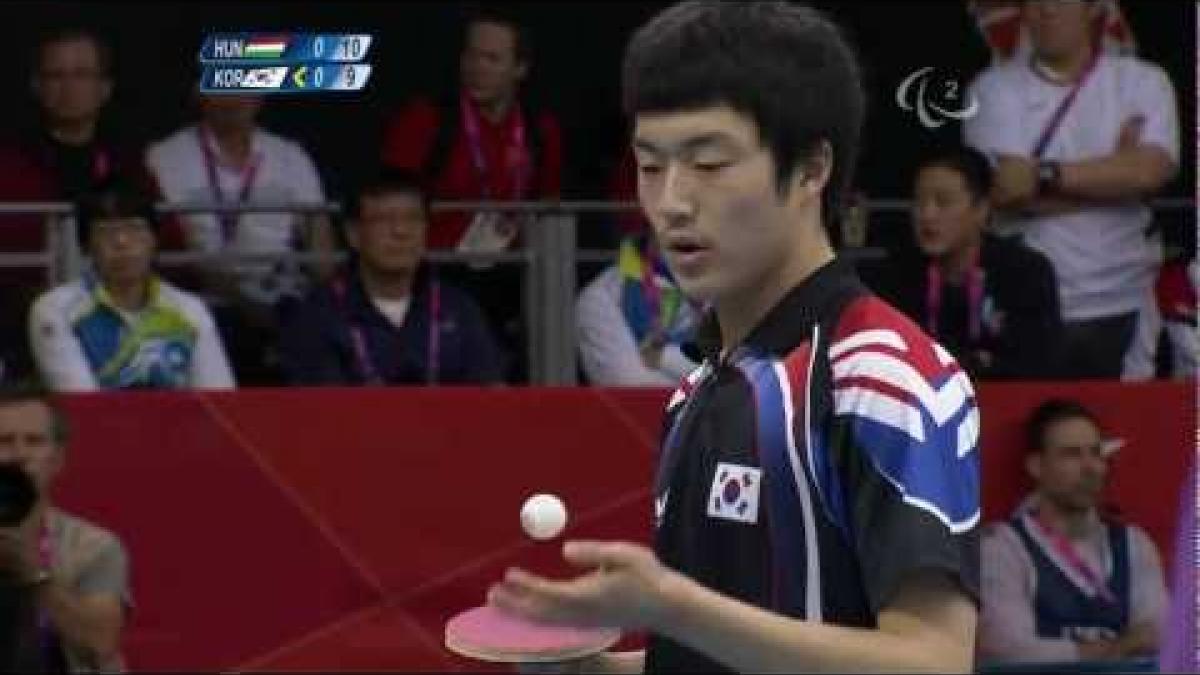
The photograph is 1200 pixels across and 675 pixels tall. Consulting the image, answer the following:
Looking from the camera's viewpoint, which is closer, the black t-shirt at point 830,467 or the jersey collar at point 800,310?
the black t-shirt at point 830,467

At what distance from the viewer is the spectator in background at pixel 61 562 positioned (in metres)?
7.30

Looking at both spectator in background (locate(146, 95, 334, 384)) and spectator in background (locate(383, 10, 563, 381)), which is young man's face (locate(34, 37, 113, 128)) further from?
spectator in background (locate(383, 10, 563, 381))

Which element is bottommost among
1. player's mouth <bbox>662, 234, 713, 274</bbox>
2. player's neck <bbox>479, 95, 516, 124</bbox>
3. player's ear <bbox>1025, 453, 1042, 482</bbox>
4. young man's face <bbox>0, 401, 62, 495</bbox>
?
player's ear <bbox>1025, 453, 1042, 482</bbox>

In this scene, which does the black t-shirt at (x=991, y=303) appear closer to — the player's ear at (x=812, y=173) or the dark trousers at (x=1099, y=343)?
the dark trousers at (x=1099, y=343)

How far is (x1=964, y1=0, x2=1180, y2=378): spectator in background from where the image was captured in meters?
8.75

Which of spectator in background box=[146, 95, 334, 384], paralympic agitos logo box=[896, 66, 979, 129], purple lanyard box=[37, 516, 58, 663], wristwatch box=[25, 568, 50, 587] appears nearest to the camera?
paralympic agitos logo box=[896, 66, 979, 129]

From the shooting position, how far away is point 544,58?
11039mm

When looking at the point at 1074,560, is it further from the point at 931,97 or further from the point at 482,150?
the point at 931,97

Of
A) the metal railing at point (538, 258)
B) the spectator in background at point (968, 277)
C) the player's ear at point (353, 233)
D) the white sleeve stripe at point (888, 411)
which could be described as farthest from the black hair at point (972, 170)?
the white sleeve stripe at point (888, 411)

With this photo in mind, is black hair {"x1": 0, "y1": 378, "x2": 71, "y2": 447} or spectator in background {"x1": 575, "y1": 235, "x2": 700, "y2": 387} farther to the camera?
spectator in background {"x1": 575, "y1": 235, "x2": 700, "y2": 387}

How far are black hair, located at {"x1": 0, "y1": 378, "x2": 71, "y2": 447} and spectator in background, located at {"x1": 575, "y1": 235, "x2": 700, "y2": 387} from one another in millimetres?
1792

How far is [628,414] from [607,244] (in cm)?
99

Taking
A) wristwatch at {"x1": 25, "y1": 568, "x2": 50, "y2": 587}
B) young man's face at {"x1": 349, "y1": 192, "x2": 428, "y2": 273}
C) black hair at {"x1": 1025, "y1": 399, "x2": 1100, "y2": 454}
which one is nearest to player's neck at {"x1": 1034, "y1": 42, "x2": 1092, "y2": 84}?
black hair at {"x1": 1025, "y1": 399, "x2": 1100, "y2": 454}

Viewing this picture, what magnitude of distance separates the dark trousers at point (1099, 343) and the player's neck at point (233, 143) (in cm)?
258
